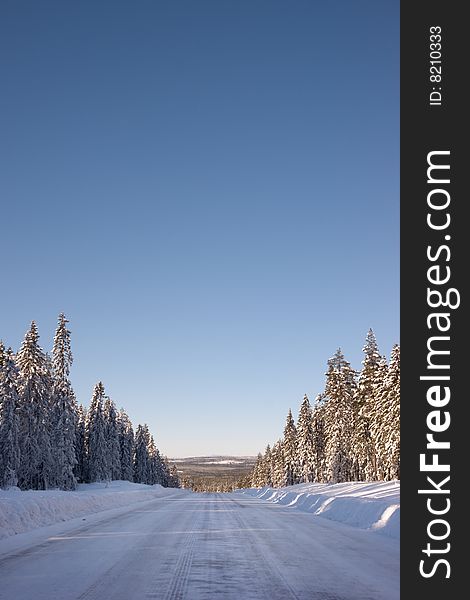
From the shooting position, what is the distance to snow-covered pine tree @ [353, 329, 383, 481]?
65.1 meters

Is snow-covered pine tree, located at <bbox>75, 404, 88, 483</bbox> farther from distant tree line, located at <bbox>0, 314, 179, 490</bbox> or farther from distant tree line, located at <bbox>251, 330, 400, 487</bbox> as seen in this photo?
distant tree line, located at <bbox>251, 330, 400, 487</bbox>

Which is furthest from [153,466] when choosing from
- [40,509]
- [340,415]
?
[40,509]

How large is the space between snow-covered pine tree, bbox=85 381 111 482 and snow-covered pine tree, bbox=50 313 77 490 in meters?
20.5

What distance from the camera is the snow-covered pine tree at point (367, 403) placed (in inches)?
2564

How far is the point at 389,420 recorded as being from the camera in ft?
181

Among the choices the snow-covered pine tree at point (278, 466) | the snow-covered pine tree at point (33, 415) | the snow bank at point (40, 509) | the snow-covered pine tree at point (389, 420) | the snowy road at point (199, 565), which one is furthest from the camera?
the snow-covered pine tree at point (278, 466)

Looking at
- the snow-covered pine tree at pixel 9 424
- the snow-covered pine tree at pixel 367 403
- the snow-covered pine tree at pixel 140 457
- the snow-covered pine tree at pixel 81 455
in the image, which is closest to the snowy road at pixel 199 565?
the snow-covered pine tree at pixel 9 424

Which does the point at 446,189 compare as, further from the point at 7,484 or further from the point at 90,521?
the point at 7,484

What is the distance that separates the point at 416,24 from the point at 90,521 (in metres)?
17.2

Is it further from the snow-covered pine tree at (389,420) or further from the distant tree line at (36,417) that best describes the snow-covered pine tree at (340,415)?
the distant tree line at (36,417)

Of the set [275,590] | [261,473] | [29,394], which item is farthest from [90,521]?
[261,473]

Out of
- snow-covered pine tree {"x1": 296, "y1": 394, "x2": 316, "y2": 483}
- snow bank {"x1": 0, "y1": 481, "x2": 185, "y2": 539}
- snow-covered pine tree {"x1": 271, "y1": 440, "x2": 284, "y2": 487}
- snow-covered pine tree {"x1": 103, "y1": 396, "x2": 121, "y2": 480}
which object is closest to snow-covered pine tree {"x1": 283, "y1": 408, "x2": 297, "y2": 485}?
snow-covered pine tree {"x1": 271, "y1": 440, "x2": 284, "y2": 487}

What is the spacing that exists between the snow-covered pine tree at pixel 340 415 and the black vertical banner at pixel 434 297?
60.4 metres

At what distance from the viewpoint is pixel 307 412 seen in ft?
304
